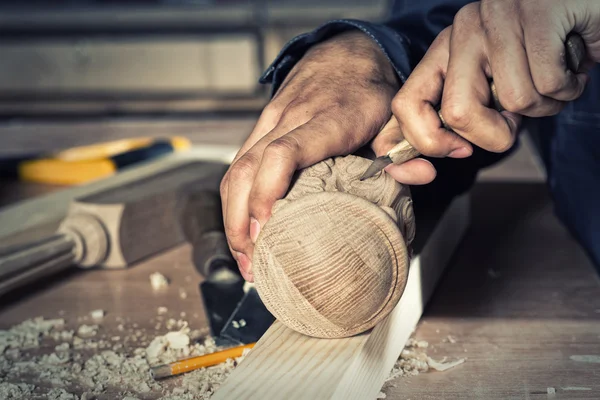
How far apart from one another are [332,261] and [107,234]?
79 centimetres

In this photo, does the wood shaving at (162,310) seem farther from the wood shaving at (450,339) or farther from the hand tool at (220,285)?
the wood shaving at (450,339)

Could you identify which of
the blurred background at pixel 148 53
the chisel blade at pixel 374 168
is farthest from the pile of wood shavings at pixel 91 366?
the blurred background at pixel 148 53

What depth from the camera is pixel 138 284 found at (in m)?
1.32

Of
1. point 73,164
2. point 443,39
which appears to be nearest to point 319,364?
point 443,39

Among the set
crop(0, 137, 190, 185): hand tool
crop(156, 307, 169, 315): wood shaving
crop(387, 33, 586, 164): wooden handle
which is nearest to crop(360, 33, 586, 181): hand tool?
crop(387, 33, 586, 164): wooden handle

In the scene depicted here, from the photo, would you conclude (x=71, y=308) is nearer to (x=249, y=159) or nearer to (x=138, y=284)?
(x=138, y=284)

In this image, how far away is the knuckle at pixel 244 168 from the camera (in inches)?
34.8

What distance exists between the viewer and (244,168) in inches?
34.9

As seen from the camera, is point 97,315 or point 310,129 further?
point 97,315

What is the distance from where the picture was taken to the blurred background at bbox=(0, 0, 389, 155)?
4.01 metres

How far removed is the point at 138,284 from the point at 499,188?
3.61 feet

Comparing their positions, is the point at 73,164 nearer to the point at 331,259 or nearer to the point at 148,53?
the point at 331,259

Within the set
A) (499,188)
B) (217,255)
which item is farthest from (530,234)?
(217,255)

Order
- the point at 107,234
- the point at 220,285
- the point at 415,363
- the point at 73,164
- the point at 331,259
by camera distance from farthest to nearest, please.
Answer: the point at 73,164, the point at 107,234, the point at 220,285, the point at 415,363, the point at 331,259
